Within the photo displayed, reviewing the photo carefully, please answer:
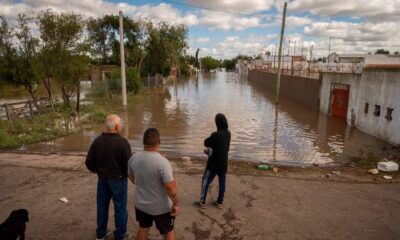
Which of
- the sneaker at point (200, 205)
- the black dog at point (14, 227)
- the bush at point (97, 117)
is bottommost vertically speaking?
the bush at point (97, 117)

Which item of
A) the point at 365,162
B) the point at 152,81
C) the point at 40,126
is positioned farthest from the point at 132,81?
the point at 365,162

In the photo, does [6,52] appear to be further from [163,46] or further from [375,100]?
[163,46]

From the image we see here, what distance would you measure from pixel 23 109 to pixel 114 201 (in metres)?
13.0

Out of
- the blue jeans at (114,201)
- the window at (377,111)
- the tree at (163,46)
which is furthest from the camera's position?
the tree at (163,46)

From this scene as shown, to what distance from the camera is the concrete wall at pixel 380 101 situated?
37.9 ft

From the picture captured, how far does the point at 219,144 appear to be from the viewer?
5.00 metres

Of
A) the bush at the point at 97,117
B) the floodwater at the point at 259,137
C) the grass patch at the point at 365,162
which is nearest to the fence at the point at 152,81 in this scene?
the floodwater at the point at 259,137

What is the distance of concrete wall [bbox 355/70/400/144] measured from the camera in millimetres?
11562

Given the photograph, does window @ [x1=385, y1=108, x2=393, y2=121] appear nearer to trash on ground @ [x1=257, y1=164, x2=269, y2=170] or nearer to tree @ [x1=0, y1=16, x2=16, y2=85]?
trash on ground @ [x1=257, y1=164, x2=269, y2=170]

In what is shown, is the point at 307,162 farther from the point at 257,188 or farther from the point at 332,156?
the point at 257,188

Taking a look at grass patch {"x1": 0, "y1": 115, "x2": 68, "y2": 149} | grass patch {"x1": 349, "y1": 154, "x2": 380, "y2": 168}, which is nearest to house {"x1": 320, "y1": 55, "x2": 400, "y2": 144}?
grass patch {"x1": 349, "y1": 154, "x2": 380, "y2": 168}

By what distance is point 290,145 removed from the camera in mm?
11758

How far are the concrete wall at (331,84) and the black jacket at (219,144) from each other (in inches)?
513

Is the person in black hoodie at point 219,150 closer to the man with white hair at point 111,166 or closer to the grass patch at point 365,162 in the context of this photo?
the man with white hair at point 111,166
